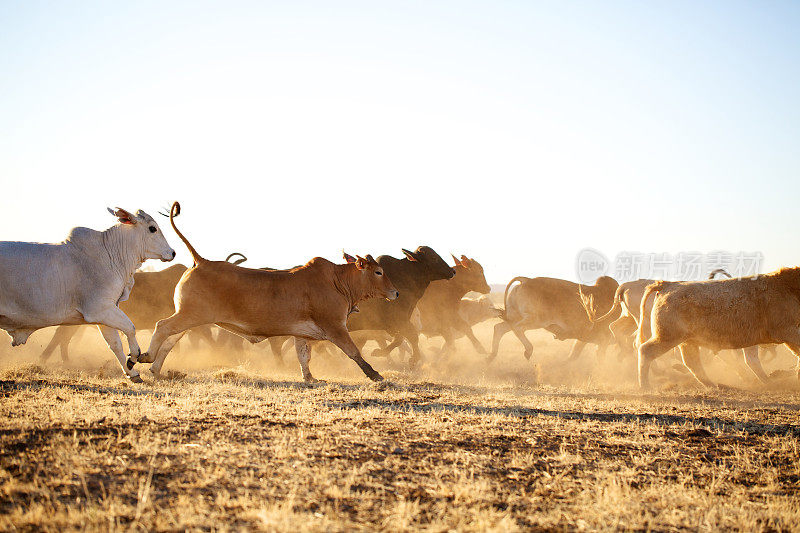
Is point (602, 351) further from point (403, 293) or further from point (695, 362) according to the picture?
point (403, 293)

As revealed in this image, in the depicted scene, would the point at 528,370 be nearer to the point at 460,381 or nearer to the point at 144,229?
the point at 460,381

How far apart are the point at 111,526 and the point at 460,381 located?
8.96 meters

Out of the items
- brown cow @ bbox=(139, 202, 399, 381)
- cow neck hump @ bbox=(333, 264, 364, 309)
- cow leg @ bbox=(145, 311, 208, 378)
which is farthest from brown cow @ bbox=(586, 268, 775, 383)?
cow leg @ bbox=(145, 311, 208, 378)

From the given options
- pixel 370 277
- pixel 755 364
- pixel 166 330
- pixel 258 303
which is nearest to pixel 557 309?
pixel 755 364

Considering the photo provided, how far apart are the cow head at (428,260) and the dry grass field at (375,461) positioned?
5.19 meters

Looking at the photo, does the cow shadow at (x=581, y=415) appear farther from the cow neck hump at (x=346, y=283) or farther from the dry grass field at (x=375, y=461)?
the cow neck hump at (x=346, y=283)

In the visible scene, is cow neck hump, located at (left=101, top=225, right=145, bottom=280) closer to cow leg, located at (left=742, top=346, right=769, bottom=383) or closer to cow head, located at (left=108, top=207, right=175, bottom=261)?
cow head, located at (left=108, top=207, right=175, bottom=261)

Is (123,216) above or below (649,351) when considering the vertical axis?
above

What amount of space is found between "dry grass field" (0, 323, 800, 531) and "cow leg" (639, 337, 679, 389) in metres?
1.73

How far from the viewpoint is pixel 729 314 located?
404 inches

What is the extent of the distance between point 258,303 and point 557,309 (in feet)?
31.9

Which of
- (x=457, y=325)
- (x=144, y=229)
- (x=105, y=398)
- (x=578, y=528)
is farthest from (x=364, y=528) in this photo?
(x=457, y=325)

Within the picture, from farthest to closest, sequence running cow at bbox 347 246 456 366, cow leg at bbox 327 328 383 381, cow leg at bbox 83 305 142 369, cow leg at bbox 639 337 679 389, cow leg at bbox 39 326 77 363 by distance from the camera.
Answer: cow leg at bbox 39 326 77 363
running cow at bbox 347 246 456 366
cow leg at bbox 639 337 679 389
cow leg at bbox 327 328 383 381
cow leg at bbox 83 305 142 369

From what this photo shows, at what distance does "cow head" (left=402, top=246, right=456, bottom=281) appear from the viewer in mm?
13805
